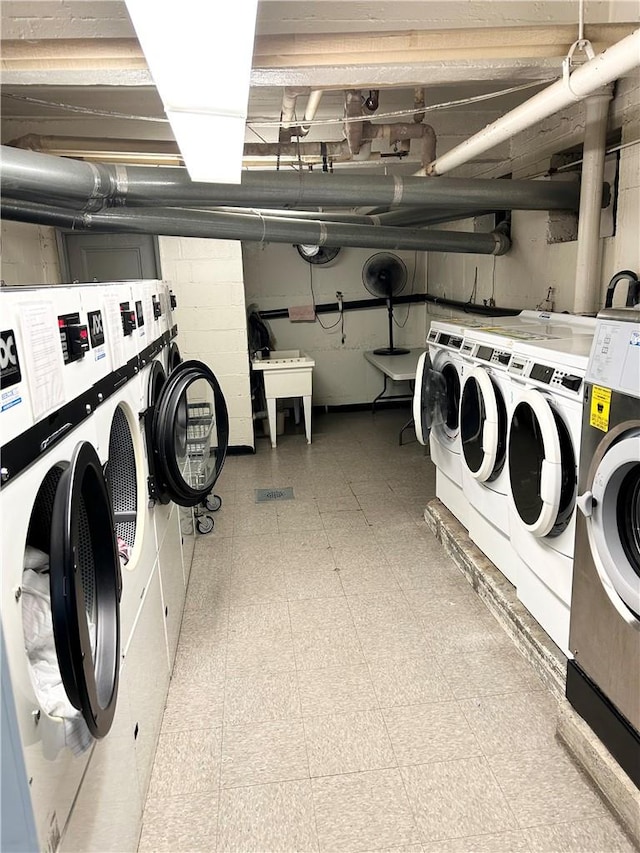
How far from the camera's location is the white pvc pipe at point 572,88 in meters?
1.77

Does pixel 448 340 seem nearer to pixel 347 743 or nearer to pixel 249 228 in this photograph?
pixel 249 228

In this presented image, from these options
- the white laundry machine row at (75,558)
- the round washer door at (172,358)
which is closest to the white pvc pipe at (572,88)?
the white laundry machine row at (75,558)

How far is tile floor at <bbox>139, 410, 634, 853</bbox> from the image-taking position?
1691mm

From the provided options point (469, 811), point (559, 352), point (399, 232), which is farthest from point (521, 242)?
point (469, 811)

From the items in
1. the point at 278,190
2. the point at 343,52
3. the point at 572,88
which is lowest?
the point at 278,190

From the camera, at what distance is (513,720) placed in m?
2.08

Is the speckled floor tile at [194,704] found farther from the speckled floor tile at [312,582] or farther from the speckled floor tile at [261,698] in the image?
the speckled floor tile at [312,582]

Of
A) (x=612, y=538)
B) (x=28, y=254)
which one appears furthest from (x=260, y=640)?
(x=28, y=254)

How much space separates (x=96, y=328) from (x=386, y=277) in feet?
17.1

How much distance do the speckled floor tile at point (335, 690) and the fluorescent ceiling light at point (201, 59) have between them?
2.08 m

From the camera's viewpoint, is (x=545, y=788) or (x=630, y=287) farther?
(x=630, y=287)

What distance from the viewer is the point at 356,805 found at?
1763 mm

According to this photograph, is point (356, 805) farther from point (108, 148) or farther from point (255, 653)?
point (108, 148)

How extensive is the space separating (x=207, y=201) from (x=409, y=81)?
119 cm
